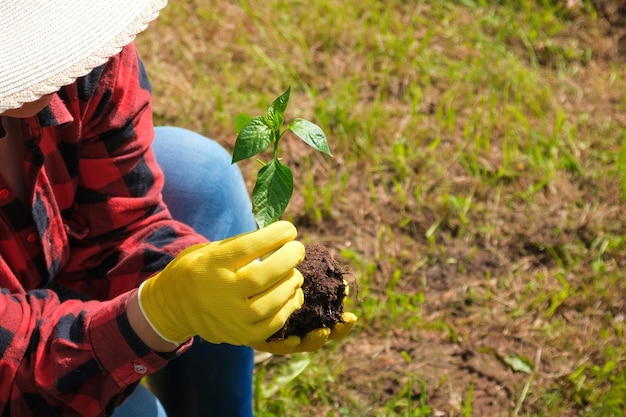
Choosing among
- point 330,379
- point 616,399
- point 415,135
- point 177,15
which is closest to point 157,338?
point 330,379

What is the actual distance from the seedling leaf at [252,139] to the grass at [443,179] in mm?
838

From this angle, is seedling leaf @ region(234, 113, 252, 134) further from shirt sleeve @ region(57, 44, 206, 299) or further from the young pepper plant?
shirt sleeve @ region(57, 44, 206, 299)

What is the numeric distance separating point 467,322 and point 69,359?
3.90ft

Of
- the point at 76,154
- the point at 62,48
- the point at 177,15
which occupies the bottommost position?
the point at 177,15

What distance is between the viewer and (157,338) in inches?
54.4

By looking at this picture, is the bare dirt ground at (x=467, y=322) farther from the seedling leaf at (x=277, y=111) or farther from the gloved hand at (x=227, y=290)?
the seedling leaf at (x=277, y=111)

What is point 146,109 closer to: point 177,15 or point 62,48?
point 62,48

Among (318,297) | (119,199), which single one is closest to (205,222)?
(119,199)

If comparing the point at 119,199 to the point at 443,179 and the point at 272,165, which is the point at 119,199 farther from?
the point at 443,179

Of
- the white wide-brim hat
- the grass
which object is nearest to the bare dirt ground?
the grass

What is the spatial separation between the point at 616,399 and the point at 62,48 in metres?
1.51

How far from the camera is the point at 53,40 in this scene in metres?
1.14

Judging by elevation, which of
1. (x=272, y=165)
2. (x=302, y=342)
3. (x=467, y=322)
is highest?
(x=272, y=165)

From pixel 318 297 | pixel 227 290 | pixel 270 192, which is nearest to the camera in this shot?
pixel 227 290
